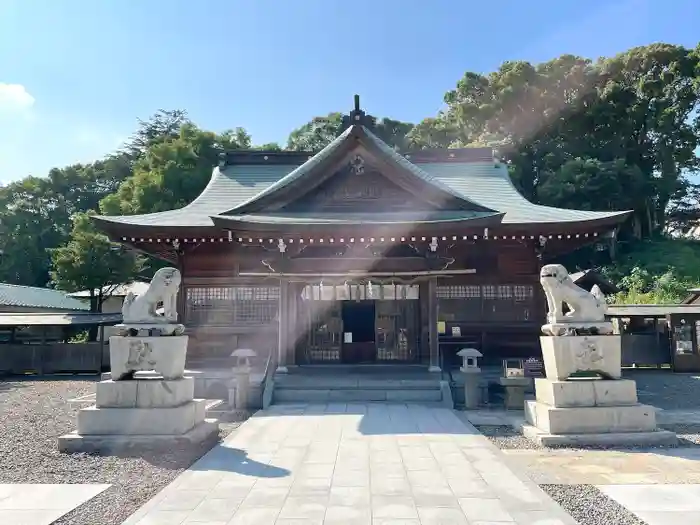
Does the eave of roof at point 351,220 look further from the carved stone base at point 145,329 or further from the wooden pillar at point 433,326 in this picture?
the carved stone base at point 145,329

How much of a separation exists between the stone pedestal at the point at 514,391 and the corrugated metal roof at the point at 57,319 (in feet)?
50.1

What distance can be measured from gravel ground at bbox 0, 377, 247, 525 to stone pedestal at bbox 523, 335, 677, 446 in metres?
5.18

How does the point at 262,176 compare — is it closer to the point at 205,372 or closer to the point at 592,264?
the point at 205,372

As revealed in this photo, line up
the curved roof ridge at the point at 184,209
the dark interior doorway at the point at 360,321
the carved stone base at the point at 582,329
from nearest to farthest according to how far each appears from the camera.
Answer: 1. the carved stone base at the point at 582,329
2. the curved roof ridge at the point at 184,209
3. the dark interior doorway at the point at 360,321

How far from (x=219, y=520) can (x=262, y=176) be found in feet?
51.1

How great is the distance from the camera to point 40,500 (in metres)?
5.04

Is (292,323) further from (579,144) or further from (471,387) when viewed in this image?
(579,144)

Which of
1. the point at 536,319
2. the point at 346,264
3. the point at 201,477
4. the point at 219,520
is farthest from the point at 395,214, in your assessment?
the point at 219,520

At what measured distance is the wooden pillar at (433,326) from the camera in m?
12.2

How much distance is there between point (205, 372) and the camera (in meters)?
12.8

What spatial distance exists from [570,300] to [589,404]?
1637 mm

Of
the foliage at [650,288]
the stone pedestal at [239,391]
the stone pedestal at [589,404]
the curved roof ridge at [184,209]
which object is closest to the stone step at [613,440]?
the stone pedestal at [589,404]

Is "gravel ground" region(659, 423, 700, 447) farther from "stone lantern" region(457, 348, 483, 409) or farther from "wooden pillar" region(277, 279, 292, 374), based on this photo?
"wooden pillar" region(277, 279, 292, 374)

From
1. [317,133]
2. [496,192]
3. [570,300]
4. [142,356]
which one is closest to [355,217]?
[496,192]
